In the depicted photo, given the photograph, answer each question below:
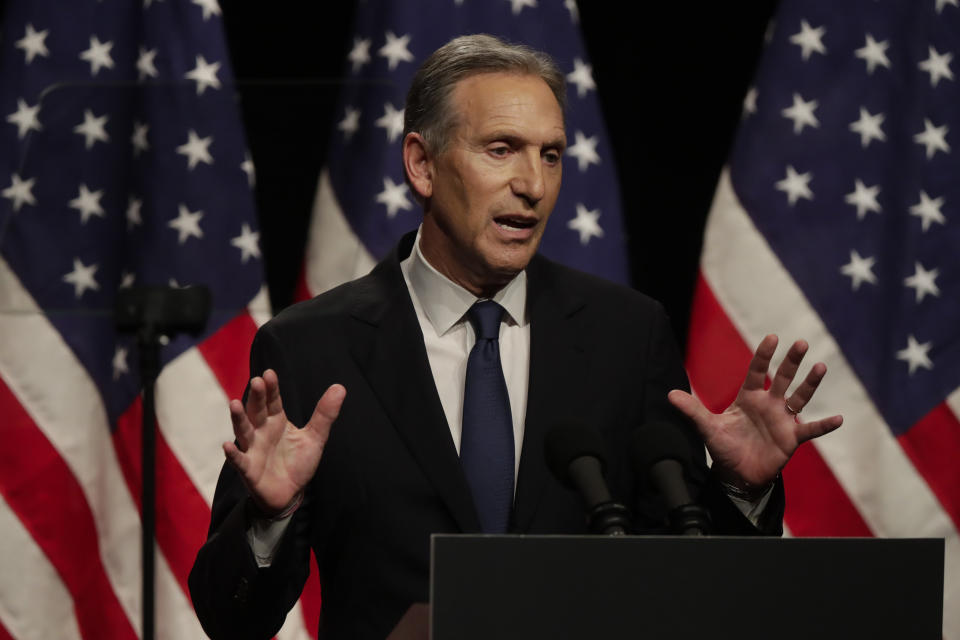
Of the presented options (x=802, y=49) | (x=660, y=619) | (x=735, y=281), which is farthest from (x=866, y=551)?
(x=802, y=49)

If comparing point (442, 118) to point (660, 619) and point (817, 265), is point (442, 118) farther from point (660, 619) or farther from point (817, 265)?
point (817, 265)

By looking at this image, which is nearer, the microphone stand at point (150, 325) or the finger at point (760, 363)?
the finger at point (760, 363)

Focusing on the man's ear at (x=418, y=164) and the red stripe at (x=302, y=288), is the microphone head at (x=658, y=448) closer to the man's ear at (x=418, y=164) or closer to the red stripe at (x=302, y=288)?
the man's ear at (x=418, y=164)

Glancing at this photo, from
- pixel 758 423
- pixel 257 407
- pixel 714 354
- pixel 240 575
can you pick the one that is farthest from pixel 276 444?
pixel 714 354

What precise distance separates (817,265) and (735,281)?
22 centimetres

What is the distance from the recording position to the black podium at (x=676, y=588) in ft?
3.47

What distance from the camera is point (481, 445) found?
1731 mm

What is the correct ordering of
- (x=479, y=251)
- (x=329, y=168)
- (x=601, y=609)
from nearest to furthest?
(x=601, y=609) < (x=479, y=251) < (x=329, y=168)

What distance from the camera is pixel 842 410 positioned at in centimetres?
310

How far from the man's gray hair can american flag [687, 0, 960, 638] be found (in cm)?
135

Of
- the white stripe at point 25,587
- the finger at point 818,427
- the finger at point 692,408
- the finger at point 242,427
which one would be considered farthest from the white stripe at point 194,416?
the finger at point 818,427

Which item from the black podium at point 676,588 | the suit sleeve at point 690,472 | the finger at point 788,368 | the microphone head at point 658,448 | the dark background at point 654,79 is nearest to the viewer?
the black podium at point 676,588

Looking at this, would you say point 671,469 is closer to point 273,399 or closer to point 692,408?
point 692,408

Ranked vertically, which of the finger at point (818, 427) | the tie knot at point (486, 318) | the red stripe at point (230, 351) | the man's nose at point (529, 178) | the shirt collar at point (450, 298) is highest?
the red stripe at point (230, 351)
